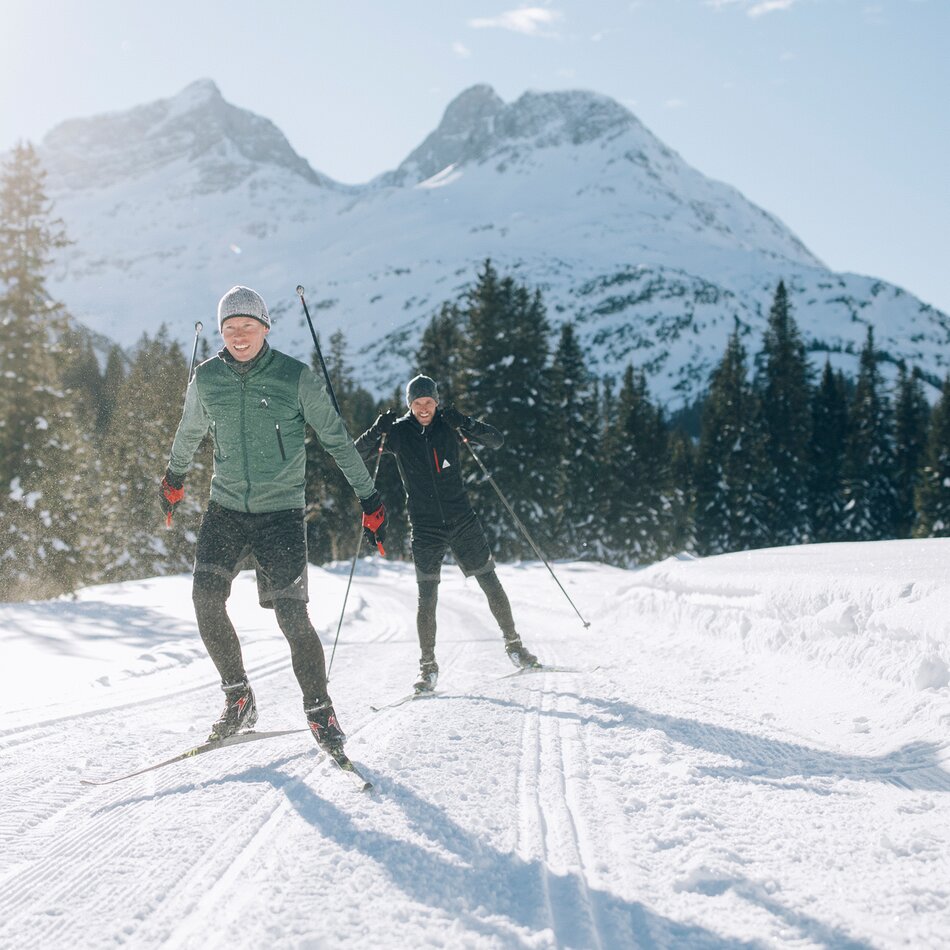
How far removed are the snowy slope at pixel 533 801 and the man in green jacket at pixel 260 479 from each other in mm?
641

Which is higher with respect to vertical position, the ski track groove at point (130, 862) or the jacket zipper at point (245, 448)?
the jacket zipper at point (245, 448)

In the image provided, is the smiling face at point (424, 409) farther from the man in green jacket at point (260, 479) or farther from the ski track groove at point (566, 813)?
the ski track groove at point (566, 813)

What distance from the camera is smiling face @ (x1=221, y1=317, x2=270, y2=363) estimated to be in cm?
363

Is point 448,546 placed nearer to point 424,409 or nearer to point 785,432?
point 424,409

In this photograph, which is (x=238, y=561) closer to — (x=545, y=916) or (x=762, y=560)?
(x=545, y=916)

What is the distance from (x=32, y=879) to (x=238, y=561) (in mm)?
1667

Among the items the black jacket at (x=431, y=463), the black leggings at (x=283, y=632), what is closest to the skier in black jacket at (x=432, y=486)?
the black jacket at (x=431, y=463)

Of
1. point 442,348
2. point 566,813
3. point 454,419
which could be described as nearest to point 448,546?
point 454,419

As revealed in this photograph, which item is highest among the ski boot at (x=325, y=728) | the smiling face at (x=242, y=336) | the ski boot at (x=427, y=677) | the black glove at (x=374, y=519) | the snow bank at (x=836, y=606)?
the smiling face at (x=242, y=336)

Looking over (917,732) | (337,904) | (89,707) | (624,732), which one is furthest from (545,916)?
(89,707)

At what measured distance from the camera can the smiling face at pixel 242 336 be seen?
3.63 meters

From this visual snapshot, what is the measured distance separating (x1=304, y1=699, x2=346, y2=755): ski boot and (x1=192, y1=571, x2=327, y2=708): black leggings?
0.04 meters

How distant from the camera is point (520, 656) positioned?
6.20 metres

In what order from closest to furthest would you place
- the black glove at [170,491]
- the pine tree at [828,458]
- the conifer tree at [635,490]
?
the black glove at [170,491] < the conifer tree at [635,490] < the pine tree at [828,458]
